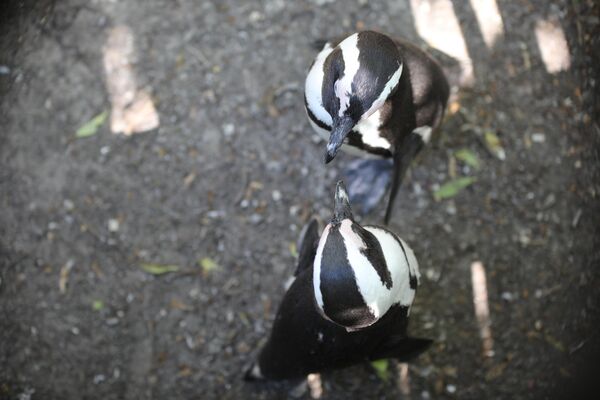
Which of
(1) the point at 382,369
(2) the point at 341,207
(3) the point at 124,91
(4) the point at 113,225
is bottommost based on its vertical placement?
(1) the point at 382,369

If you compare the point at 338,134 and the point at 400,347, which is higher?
the point at 338,134

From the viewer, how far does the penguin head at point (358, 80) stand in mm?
1868

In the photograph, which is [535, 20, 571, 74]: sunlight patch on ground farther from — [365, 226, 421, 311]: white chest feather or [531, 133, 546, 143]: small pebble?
[365, 226, 421, 311]: white chest feather

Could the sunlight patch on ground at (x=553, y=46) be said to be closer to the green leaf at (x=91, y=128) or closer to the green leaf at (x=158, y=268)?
the green leaf at (x=158, y=268)

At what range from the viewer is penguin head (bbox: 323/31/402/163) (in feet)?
6.13

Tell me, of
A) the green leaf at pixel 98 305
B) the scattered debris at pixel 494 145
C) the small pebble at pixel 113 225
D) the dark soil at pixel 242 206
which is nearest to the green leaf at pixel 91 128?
the dark soil at pixel 242 206

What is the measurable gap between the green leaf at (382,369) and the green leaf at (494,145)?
1114 mm

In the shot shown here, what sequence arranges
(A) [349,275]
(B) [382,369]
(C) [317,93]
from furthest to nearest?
(B) [382,369]
(C) [317,93]
(A) [349,275]

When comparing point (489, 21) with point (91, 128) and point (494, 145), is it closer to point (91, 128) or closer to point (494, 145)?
point (494, 145)

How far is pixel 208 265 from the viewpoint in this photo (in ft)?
9.26

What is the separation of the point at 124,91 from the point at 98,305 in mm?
1067

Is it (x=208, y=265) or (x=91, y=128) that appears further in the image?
(x=91, y=128)

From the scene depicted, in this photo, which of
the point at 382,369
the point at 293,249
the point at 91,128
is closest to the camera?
the point at 382,369

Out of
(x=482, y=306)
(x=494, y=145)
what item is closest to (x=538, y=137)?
(x=494, y=145)
